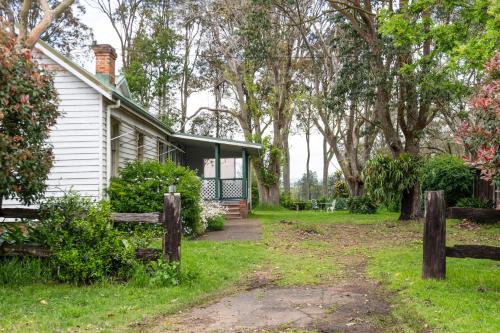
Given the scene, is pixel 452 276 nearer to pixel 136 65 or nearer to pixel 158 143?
pixel 158 143

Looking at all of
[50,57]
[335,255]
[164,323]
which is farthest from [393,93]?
[164,323]

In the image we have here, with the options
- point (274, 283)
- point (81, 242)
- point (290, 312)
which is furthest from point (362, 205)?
point (290, 312)

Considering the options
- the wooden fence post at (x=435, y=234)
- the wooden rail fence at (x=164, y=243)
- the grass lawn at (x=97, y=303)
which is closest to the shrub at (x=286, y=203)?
the grass lawn at (x=97, y=303)

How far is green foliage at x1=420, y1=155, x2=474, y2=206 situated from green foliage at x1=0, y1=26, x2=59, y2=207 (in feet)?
52.4

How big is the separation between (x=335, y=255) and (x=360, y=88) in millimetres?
9754

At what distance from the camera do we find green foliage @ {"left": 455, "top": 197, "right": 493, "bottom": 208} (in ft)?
61.5

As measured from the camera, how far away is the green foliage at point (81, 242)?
7754 millimetres

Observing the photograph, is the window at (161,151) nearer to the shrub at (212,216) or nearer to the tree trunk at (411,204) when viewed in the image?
the shrub at (212,216)

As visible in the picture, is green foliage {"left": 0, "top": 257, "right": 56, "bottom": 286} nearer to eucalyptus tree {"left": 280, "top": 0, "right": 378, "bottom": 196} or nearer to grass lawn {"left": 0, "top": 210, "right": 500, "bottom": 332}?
grass lawn {"left": 0, "top": 210, "right": 500, "bottom": 332}

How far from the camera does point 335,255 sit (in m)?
12.1

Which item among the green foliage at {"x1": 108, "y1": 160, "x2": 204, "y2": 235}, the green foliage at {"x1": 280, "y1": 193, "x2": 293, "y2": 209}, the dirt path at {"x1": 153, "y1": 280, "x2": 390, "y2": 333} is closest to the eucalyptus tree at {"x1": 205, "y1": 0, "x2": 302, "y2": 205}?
the green foliage at {"x1": 280, "y1": 193, "x2": 293, "y2": 209}

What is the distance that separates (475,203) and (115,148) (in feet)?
42.6

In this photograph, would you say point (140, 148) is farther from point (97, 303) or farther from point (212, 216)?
point (97, 303)

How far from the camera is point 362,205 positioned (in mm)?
27453
